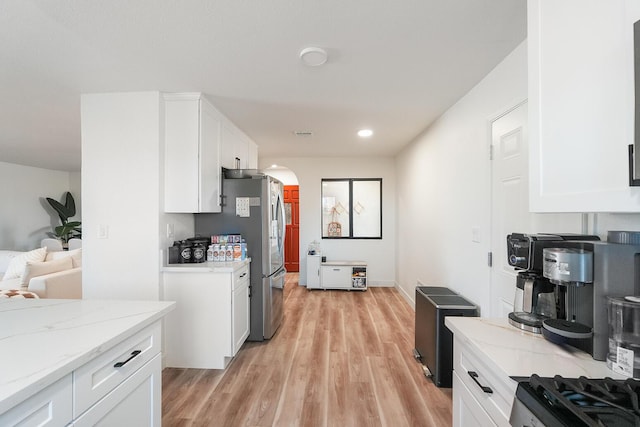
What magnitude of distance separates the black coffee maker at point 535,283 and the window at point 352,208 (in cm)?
397

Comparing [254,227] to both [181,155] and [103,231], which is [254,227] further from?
[103,231]

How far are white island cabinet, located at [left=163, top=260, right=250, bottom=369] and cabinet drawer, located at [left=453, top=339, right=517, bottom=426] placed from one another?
71.2 inches

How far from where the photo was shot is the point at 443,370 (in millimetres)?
2109

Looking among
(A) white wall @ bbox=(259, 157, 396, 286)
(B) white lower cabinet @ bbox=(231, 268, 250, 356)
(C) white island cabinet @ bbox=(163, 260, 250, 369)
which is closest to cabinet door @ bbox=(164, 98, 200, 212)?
(C) white island cabinet @ bbox=(163, 260, 250, 369)

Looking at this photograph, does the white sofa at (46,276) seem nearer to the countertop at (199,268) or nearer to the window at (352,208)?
the countertop at (199,268)

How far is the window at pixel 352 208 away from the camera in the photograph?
205 inches

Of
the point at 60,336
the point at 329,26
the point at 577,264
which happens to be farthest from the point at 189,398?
the point at 329,26

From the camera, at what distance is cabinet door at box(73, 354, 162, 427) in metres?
0.97

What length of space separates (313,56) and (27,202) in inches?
285

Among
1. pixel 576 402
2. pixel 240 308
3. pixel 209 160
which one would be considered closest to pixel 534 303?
pixel 576 402

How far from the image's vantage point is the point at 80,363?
869 mm

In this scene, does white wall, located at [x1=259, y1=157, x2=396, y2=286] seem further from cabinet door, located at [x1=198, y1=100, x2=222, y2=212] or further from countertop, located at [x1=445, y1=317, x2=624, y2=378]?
countertop, located at [x1=445, y1=317, x2=624, y2=378]

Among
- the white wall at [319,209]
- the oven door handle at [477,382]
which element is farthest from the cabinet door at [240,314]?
the white wall at [319,209]

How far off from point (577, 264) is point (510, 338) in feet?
1.26
